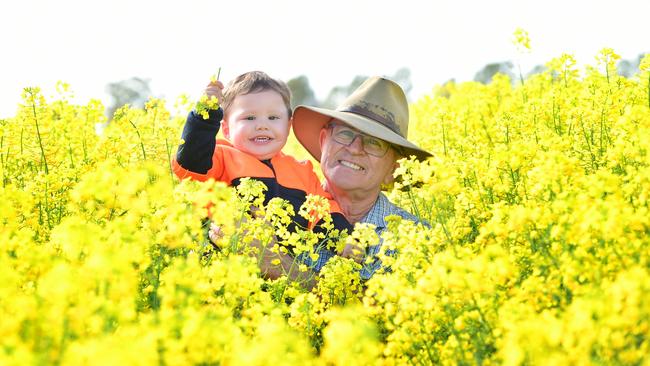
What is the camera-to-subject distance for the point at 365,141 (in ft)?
16.7

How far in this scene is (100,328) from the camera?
200 centimetres

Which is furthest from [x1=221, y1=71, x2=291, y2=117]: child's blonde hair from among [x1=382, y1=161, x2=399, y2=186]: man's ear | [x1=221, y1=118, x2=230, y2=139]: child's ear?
[x1=382, y1=161, x2=399, y2=186]: man's ear

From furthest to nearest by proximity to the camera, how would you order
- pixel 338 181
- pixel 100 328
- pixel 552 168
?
pixel 338 181, pixel 552 168, pixel 100 328

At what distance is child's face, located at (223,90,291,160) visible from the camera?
5000 mm

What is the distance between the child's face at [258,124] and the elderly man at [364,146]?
1.05 ft

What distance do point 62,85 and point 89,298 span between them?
5164mm

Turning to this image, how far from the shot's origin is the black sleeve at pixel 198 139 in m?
4.49

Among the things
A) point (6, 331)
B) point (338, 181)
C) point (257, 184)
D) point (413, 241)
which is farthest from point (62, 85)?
point (6, 331)

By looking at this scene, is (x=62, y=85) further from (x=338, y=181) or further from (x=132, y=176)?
(x=132, y=176)

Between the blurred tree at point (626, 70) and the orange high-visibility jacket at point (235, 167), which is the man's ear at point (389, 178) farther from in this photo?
the blurred tree at point (626, 70)

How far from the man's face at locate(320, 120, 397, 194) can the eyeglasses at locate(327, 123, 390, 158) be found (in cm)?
2

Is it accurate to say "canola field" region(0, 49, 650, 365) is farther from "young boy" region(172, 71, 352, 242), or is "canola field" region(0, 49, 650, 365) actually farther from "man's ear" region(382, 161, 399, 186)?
"man's ear" region(382, 161, 399, 186)

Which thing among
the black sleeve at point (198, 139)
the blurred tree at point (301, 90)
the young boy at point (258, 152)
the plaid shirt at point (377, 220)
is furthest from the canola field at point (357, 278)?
the blurred tree at point (301, 90)

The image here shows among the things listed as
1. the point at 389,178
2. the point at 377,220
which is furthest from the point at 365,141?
the point at 377,220
